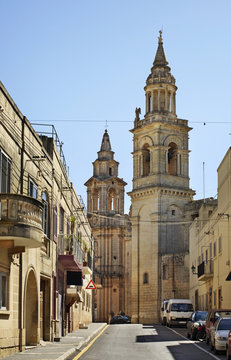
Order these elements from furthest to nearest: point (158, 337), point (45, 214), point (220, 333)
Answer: point (158, 337), point (45, 214), point (220, 333)

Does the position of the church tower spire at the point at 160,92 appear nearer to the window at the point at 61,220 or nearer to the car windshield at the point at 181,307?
the car windshield at the point at 181,307

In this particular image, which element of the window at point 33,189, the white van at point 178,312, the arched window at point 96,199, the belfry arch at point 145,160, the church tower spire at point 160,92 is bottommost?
the white van at point 178,312

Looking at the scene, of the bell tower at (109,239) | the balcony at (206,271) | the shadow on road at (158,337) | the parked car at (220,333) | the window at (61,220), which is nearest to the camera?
the parked car at (220,333)

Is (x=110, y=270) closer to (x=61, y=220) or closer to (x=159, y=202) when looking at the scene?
(x=159, y=202)

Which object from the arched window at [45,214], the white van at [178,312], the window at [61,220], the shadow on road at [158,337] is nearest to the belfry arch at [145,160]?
the white van at [178,312]

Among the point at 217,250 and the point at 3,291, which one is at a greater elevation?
the point at 217,250

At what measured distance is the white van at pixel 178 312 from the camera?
46.7 m

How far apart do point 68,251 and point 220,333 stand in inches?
420

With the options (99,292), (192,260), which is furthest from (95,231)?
(192,260)

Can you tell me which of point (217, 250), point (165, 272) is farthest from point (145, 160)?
point (217, 250)

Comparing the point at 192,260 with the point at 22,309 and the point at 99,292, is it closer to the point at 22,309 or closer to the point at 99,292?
the point at 99,292

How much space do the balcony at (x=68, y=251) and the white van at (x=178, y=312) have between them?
50.9 ft

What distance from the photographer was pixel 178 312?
4703 cm

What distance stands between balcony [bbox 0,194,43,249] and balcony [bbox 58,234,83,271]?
1147 centimetres
